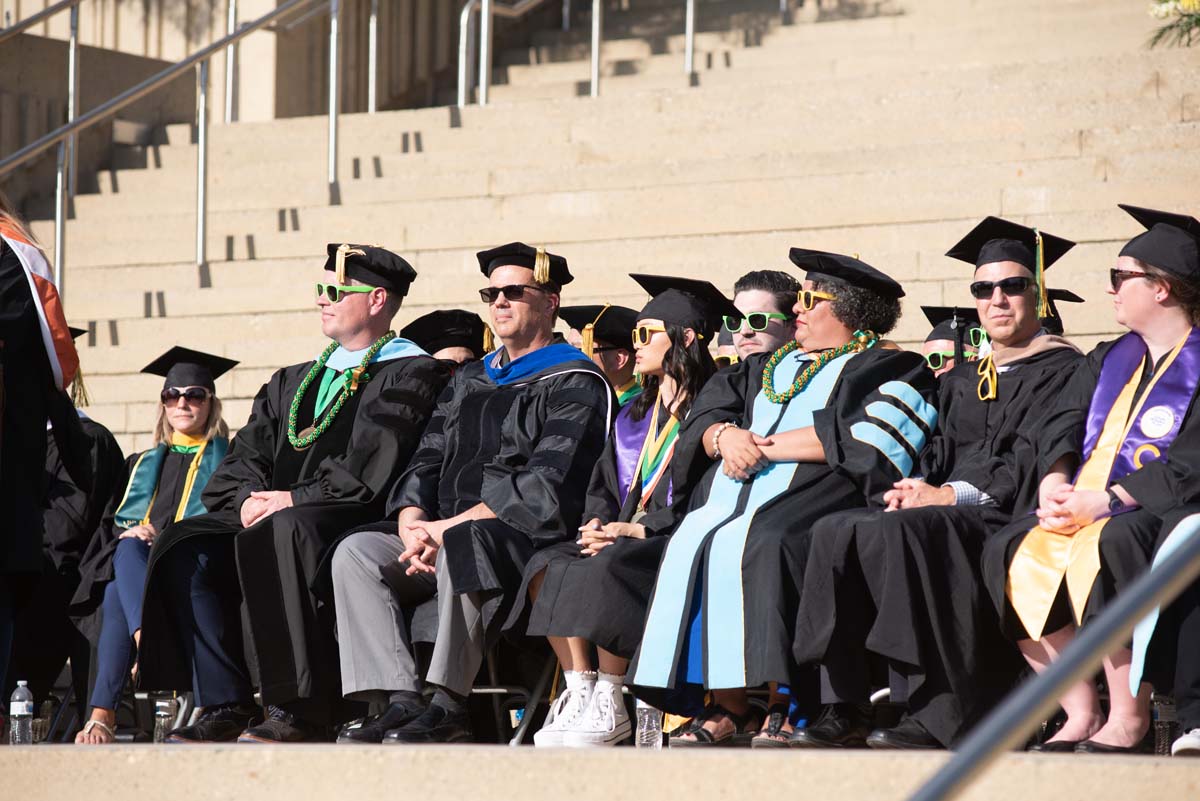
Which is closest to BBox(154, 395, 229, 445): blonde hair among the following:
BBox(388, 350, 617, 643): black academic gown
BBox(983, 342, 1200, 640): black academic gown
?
BBox(388, 350, 617, 643): black academic gown

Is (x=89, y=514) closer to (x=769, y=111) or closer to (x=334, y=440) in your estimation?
(x=334, y=440)

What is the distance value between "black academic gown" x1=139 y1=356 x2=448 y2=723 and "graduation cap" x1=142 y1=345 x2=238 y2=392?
81cm

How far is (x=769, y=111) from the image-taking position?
33.0 feet

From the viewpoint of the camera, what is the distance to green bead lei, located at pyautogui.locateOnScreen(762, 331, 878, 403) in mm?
6277

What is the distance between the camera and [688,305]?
6.64m

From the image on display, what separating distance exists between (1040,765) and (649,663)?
1.74m

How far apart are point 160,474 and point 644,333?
2.56 meters

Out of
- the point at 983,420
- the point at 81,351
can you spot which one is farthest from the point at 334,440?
the point at 81,351

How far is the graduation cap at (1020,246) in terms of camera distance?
6070 mm

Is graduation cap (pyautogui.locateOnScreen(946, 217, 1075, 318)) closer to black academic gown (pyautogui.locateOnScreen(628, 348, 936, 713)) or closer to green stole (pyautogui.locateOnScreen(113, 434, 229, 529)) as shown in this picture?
black academic gown (pyautogui.locateOnScreen(628, 348, 936, 713))

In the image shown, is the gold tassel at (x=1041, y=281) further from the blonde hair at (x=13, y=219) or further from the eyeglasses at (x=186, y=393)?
the eyeglasses at (x=186, y=393)

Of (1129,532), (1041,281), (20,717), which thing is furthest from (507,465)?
(1129,532)

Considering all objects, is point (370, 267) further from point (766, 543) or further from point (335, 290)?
point (766, 543)

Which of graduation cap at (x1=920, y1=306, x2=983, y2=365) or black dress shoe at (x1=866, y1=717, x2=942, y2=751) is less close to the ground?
graduation cap at (x1=920, y1=306, x2=983, y2=365)
